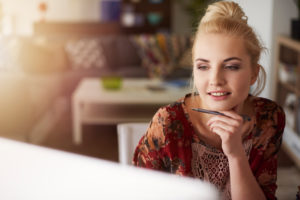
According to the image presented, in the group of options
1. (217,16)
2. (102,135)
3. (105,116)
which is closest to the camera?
(217,16)

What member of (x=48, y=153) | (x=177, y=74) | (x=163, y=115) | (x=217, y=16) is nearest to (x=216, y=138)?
Answer: (x=163, y=115)

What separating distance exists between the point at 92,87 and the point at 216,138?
2.55 meters

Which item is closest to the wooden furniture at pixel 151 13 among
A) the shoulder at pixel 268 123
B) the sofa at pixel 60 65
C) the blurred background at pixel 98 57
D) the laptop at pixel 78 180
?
the blurred background at pixel 98 57

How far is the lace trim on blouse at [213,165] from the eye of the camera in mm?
880

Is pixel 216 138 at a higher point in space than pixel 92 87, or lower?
higher

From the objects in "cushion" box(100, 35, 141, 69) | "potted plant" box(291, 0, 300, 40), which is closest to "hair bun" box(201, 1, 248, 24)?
"potted plant" box(291, 0, 300, 40)

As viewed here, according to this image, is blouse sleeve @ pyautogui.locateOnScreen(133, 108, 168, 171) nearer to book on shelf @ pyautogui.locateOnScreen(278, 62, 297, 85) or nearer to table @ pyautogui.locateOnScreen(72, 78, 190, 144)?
table @ pyautogui.locateOnScreen(72, 78, 190, 144)

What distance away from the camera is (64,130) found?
3621 millimetres

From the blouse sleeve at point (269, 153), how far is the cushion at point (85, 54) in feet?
12.0

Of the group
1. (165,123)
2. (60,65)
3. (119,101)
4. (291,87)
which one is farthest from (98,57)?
(165,123)

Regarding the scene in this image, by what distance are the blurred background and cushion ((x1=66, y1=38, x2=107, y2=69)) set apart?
1cm

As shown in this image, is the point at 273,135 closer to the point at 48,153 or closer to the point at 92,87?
the point at 48,153

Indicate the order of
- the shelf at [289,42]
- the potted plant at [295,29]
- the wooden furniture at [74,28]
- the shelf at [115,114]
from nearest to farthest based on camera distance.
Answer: the shelf at [289,42], the potted plant at [295,29], the shelf at [115,114], the wooden furniture at [74,28]

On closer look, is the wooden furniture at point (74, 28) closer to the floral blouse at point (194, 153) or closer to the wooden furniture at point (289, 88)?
the wooden furniture at point (289, 88)
